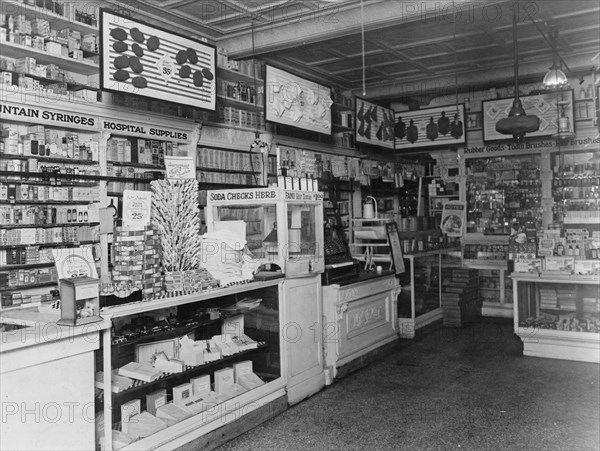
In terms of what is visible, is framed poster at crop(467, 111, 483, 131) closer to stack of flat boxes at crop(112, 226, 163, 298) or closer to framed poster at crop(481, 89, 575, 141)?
framed poster at crop(481, 89, 575, 141)

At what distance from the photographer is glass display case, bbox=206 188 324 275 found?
489 cm

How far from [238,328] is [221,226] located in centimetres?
95

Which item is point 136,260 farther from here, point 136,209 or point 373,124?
point 373,124

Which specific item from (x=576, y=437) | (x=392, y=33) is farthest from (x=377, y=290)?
(x=392, y=33)

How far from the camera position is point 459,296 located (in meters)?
8.13

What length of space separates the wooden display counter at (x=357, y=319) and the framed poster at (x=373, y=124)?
2839 mm

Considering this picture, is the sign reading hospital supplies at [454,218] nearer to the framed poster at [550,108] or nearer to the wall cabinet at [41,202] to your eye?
the framed poster at [550,108]

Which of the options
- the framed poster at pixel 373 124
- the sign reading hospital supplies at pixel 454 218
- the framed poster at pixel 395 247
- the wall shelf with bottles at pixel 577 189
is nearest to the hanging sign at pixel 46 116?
the framed poster at pixel 395 247

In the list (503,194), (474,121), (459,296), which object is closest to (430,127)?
(474,121)

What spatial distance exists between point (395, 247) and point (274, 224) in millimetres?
2735

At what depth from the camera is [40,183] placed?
5.52m

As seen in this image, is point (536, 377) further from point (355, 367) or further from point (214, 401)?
point (214, 401)

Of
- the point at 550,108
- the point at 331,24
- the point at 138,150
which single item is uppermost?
the point at 331,24

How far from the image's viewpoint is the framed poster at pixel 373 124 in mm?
8555
